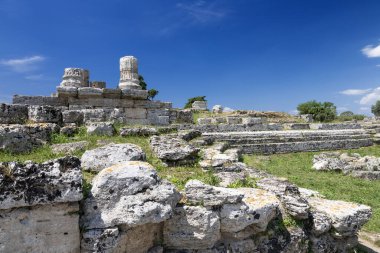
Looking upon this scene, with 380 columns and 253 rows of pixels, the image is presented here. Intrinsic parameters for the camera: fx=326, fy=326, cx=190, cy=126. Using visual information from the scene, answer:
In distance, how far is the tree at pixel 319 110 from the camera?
125 feet

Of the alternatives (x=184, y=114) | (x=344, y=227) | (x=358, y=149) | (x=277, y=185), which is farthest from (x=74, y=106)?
(x=358, y=149)

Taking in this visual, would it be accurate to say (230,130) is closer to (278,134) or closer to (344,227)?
(278,134)

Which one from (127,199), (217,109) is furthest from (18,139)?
(217,109)

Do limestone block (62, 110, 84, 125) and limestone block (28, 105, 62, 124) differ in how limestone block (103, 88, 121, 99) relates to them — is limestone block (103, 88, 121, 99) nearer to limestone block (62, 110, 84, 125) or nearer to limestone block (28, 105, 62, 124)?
limestone block (62, 110, 84, 125)

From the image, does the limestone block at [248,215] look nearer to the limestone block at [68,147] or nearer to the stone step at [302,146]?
the limestone block at [68,147]

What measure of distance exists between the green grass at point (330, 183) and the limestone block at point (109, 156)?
4.53m

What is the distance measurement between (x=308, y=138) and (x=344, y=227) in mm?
13196

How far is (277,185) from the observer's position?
5254mm

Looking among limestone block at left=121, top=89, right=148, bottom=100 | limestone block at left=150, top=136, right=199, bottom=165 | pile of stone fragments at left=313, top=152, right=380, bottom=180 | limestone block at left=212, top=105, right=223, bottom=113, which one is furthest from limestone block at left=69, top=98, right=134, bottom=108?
limestone block at left=212, top=105, right=223, bottom=113

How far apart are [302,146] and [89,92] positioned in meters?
10.4

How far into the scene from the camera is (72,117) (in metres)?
8.16

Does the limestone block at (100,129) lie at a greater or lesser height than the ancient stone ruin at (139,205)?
greater

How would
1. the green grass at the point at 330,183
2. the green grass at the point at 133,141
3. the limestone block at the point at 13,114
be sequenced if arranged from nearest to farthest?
the green grass at the point at 133,141
the limestone block at the point at 13,114
the green grass at the point at 330,183

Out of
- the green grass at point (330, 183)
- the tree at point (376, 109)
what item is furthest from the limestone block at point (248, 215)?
the tree at point (376, 109)
